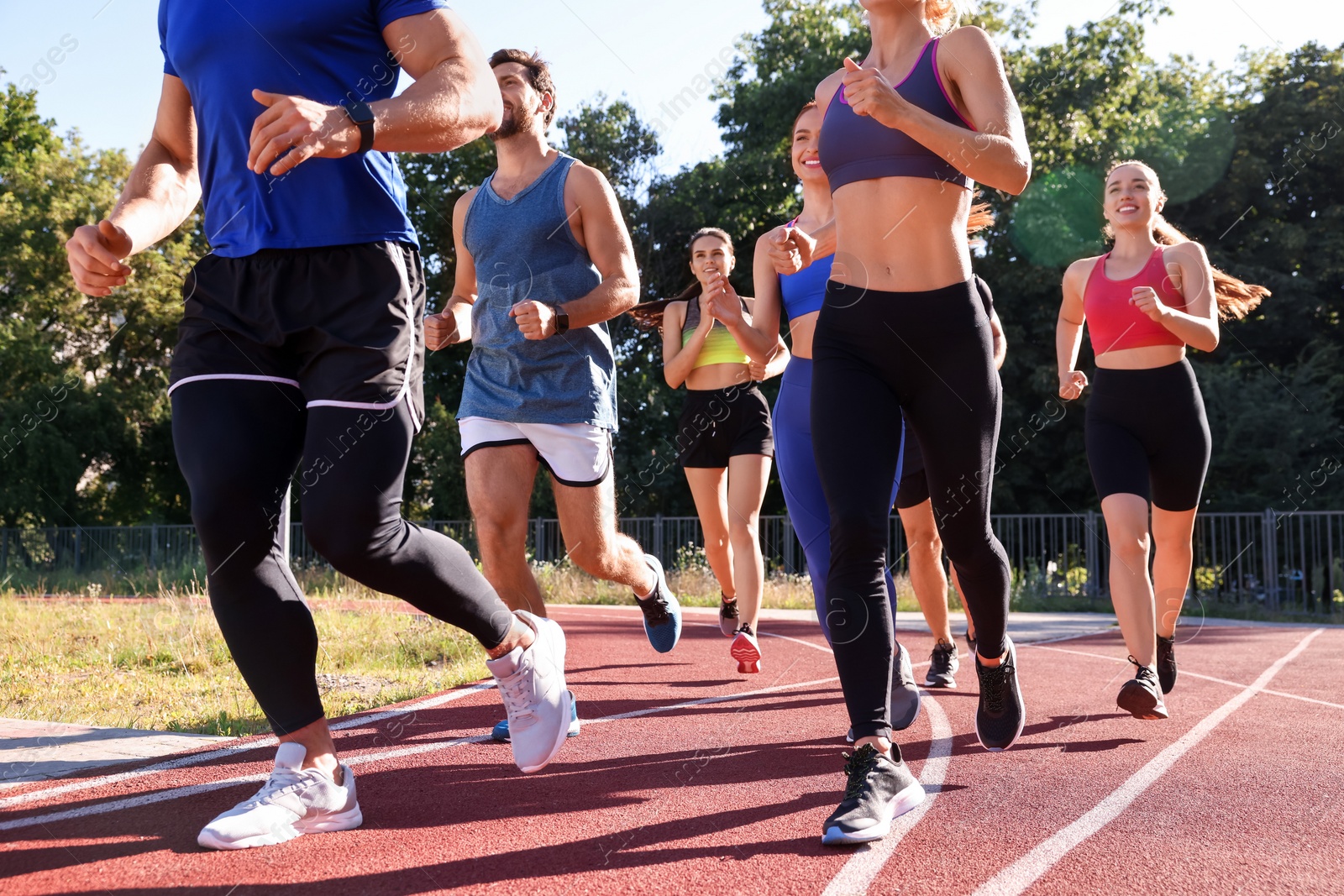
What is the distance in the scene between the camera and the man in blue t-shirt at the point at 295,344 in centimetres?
270

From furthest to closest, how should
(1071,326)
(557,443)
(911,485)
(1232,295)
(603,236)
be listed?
(1232,295) < (1071,326) < (911,485) < (603,236) < (557,443)

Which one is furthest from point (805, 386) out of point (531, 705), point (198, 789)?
point (198, 789)

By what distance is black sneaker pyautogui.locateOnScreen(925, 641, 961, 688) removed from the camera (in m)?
5.53

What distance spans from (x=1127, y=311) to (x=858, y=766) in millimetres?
3348

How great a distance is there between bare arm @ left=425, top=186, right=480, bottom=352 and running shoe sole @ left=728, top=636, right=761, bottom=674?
223 cm

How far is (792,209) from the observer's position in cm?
2797

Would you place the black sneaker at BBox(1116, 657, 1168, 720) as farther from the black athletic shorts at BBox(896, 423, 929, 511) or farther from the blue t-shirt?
the blue t-shirt

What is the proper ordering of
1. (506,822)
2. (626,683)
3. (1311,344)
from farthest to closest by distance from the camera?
1. (1311,344)
2. (626,683)
3. (506,822)

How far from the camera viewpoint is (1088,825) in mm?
2943

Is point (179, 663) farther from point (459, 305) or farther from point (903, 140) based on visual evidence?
point (903, 140)

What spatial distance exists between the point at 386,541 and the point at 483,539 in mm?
1428

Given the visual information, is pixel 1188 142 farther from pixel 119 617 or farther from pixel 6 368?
pixel 6 368

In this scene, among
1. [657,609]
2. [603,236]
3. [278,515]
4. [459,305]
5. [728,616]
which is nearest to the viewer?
[278,515]

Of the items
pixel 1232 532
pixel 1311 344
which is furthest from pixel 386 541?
pixel 1311 344
